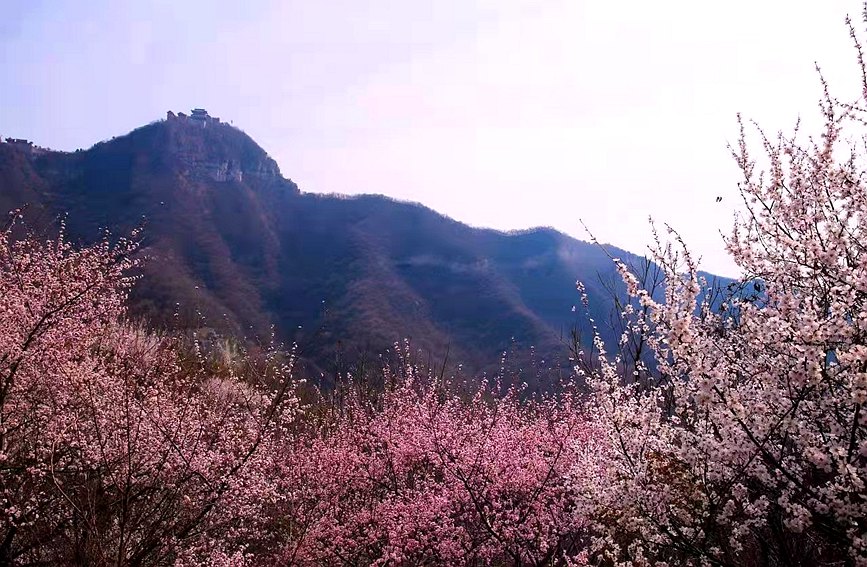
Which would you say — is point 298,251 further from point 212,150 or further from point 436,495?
point 436,495

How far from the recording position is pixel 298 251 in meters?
66.7

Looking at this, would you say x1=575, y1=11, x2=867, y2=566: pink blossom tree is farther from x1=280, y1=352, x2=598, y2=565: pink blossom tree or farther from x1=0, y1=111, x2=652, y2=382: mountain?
x1=0, y1=111, x2=652, y2=382: mountain

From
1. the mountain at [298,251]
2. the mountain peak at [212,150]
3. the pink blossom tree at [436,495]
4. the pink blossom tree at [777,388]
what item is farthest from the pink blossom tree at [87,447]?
the mountain peak at [212,150]

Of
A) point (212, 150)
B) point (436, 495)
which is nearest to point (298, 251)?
point (212, 150)

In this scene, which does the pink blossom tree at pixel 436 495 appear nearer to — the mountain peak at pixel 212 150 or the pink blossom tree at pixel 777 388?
the pink blossom tree at pixel 777 388

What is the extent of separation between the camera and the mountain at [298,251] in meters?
46.7

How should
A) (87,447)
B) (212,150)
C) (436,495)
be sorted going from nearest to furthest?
1. (87,447)
2. (436,495)
3. (212,150)

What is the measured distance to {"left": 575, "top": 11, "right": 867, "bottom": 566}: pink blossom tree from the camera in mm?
3402

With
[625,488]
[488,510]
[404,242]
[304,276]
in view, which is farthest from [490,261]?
[625,488]

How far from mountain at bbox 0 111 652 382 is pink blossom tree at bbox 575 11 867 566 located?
29870mm

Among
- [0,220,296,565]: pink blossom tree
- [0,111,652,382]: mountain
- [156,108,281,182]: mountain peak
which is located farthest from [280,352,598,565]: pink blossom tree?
[156,108,281,182]: mountain peak

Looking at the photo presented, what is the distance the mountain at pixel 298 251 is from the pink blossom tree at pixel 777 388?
2987 centimetres

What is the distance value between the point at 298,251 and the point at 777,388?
213 feet

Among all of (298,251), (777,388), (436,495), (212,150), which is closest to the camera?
(777,388)
